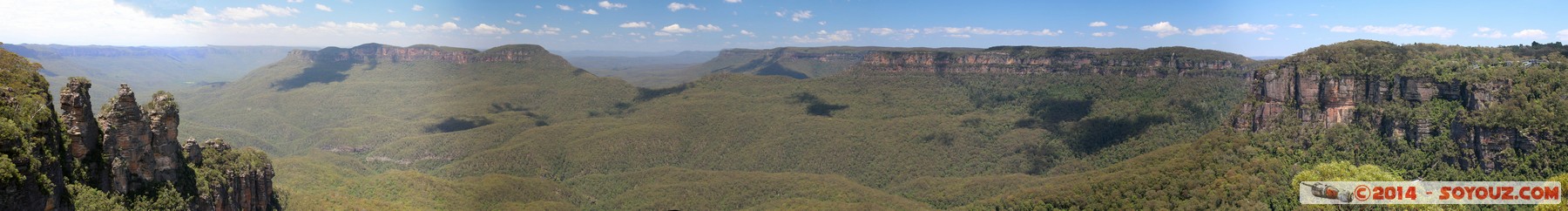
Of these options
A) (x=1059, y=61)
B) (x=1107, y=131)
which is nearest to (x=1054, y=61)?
(x=1059, y=61)

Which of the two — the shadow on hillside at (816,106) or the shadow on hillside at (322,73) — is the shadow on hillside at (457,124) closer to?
the shadow on hillside at (816,106)

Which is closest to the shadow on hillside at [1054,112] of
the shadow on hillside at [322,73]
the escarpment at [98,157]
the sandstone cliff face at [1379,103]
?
the sandstone cliff face at [1379,103]

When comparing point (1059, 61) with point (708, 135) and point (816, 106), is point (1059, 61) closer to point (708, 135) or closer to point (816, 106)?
point (816, 106)

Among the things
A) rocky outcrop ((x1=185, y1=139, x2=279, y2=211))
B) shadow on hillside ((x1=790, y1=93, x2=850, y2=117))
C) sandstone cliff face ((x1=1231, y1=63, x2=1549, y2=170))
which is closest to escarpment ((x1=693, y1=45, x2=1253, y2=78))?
shadow on hillside ((x1=790, y1=93, x2=850, y2=117))

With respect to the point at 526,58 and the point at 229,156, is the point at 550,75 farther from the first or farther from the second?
the point at 229,156

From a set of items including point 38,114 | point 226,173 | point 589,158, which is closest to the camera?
point 38,114

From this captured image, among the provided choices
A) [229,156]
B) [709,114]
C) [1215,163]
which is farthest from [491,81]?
[1215,163]
